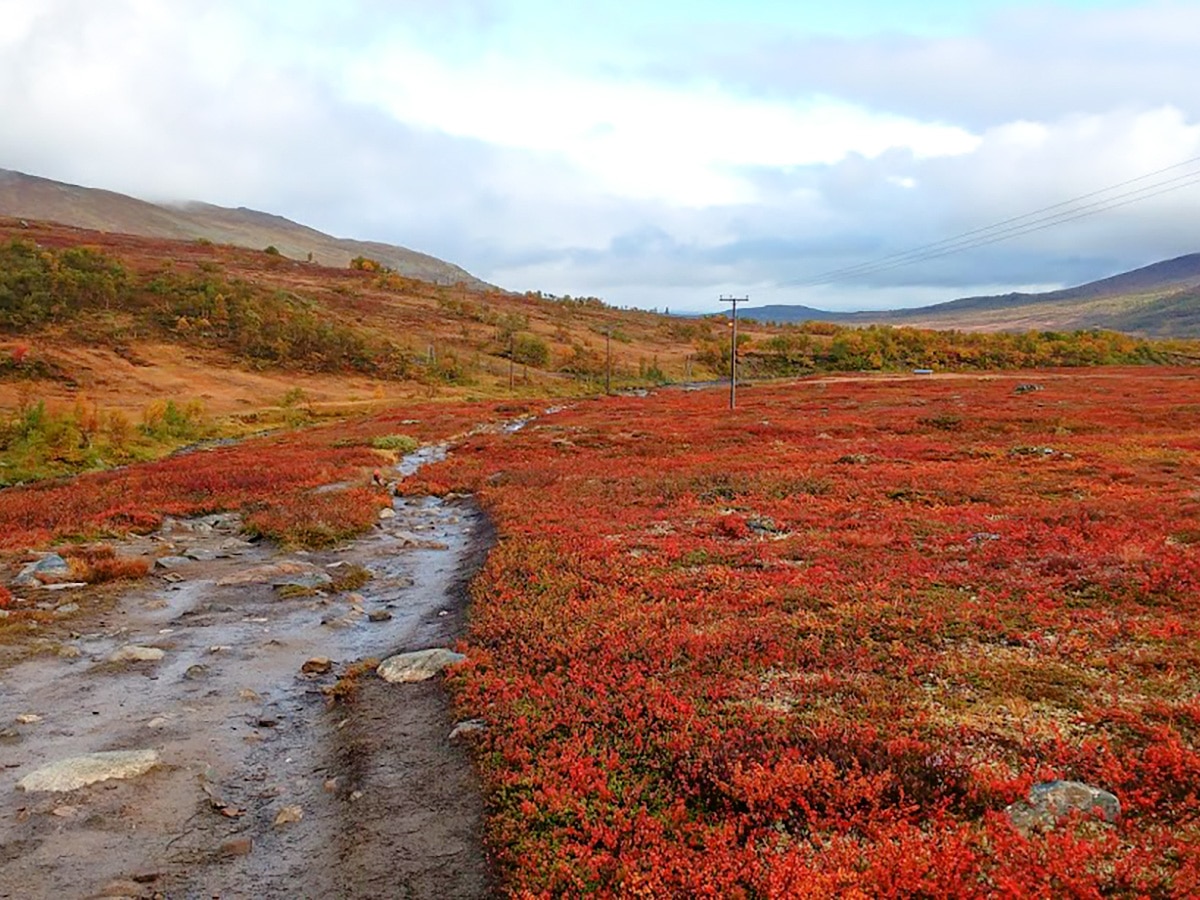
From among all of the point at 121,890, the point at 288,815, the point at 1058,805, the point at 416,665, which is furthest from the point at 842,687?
the point at 121,890

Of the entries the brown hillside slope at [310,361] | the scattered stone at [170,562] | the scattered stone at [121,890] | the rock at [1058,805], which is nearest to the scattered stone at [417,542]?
the scattered stone at [170,562]

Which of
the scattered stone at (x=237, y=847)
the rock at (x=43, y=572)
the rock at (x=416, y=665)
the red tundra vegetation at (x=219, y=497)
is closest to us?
the scattered stone at (x=237, y=847)

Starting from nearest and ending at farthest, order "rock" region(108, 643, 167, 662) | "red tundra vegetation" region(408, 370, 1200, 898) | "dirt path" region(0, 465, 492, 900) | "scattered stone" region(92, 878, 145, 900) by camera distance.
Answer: "red tundra vegetation" region(408, 370, 1200, 898) → "scattered stone" region(92, 878, 145, 900) → "dirt path" region(0, 465, 492, 900) → "rock" region(108, 643, 167, 662)

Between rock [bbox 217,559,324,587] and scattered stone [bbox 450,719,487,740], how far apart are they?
9.75m

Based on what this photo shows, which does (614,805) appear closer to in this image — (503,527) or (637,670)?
(637,670)

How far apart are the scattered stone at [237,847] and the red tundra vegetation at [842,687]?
252cm

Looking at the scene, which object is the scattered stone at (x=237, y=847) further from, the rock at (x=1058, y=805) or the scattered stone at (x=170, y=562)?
the scattered stone at (x=170, y=562)

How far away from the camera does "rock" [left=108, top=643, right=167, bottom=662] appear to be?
42.2ft

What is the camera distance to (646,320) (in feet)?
594

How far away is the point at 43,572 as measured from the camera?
1708 cm

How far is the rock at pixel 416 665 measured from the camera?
12195 mm

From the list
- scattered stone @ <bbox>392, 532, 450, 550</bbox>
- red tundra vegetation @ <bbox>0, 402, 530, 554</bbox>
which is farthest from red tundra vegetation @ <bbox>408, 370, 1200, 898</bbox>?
red tundra vegetation @ <bbox>0, 402, 530, 554</bbox>

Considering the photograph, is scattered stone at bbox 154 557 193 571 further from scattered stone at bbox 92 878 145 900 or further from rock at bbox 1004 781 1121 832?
rock at bbox 1004 781 1121 832

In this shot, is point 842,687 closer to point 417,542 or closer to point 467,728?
point 467,728
